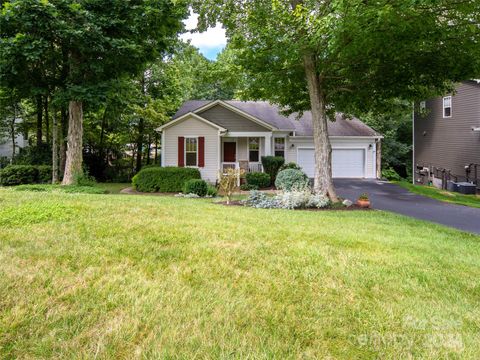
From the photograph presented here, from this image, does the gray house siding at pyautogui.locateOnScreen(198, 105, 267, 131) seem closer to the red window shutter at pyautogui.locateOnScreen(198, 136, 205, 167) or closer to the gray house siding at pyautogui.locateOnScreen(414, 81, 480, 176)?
the red window shutter at pyautogui.locateOnScreen(198, 136, 205, 167)

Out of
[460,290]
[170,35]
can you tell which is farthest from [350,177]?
[460,290]

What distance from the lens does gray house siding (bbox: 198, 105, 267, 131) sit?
18547mm

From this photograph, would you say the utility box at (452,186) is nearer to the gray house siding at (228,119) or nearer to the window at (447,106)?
the window at (447,106)

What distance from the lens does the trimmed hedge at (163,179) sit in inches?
563

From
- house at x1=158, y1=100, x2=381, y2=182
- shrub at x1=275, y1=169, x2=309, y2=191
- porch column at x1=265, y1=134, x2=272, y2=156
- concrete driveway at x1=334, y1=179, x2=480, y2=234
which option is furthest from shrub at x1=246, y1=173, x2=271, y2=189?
concrete driveway at x1=334, y1=179, x2=480, y2=234

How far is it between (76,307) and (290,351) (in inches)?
64.5

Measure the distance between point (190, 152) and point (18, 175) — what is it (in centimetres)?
821

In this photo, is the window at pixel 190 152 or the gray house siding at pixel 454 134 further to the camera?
the window at pixel 190 152

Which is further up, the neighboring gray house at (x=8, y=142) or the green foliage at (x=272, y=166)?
the neighboring gray house at (x=8, y=142)

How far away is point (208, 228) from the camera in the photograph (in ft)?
16.6

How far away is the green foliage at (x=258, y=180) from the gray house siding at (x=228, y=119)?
3738 millimetres

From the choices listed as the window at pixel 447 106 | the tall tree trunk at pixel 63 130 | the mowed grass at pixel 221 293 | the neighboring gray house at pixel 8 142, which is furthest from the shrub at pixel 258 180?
the neighboring gray house at pixel 8 142

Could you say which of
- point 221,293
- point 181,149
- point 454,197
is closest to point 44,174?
point 181,149

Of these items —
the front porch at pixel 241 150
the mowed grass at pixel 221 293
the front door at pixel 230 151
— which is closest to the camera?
the mowed grass at pixel 221 293
